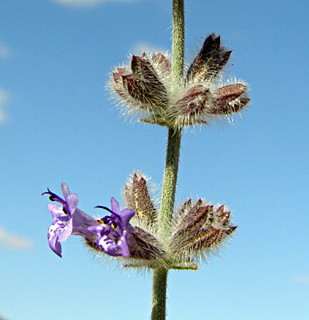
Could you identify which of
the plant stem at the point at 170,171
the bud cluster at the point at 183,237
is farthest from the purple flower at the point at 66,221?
the plant stem at the point at 170,171

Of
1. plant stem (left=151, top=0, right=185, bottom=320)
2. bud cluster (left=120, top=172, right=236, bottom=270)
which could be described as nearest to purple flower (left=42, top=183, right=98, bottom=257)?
bud cluster (left=120, top=172, right=236, bottom=270)

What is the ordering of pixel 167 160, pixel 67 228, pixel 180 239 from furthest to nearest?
pixel 167 160 < pixel 180 239 < pixel 67 228

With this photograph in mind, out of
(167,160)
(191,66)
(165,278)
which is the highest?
(191,66)

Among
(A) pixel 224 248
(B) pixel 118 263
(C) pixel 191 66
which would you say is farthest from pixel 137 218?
(C) pixel 191 66

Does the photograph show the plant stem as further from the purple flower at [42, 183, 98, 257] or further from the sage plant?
the purple flower at [42, 183, 98, 257]

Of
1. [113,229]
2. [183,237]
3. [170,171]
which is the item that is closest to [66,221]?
[113,229]

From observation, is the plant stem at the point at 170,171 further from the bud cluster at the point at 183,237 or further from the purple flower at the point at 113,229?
the purple flower at the point at 113,229

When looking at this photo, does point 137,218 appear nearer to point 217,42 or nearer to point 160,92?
point 160,92

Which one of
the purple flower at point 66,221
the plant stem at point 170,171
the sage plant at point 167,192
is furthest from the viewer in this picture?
the plant stem at point 170,171
